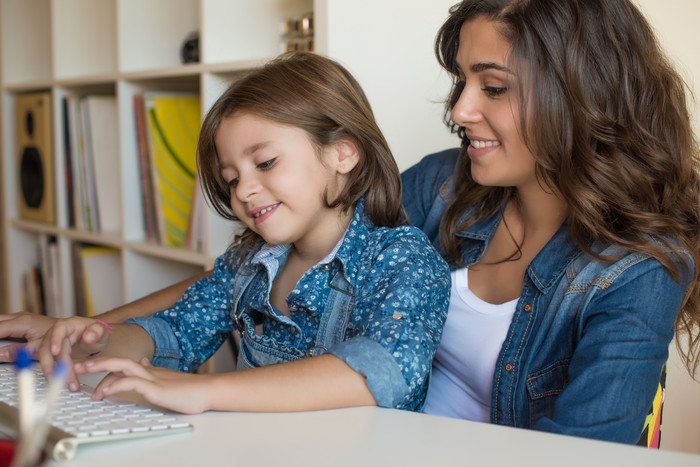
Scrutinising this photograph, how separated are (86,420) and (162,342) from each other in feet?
1.71

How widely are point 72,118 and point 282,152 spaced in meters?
1.46

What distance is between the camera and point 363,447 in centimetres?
63

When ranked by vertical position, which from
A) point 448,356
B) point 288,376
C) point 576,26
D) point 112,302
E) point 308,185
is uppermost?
point 576,26

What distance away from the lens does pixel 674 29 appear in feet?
5.24

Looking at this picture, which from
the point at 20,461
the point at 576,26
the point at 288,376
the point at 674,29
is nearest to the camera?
the point at 20,461

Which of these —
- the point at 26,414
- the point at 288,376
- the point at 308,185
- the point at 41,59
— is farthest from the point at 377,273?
the point at 41,59

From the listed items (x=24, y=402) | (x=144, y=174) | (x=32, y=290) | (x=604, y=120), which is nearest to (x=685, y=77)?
(x=604, y=120)

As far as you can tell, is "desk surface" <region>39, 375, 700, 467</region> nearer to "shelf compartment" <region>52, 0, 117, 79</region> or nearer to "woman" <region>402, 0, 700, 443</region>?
"woman" <region>402, 0, 700, 443</region>

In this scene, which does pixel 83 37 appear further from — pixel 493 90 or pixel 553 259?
pixel 553 259

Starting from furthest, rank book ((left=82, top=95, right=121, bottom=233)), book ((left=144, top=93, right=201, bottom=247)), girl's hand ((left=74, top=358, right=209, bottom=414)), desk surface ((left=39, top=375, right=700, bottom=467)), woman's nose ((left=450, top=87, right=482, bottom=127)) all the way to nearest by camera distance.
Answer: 1. book ((left=82, top=95, right=121, bottom=233))
2. book ((left=144, top=93, right=201, bottom=247))
3. woman's nose ((left=450, top=87, right=482, bottom=127))
4. girl's hand ((left=74, top=358, right=209, bottom=414))
5. desk surface ((left=39, top=375, right=700, bottom=467))

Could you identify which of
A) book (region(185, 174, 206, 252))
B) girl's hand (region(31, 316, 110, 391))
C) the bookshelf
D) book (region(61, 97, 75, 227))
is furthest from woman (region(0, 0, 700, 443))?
book (region(61, 97, 75, 227))

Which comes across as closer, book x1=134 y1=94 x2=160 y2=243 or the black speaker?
book x1=134 y1=94 x2=160 y2=243

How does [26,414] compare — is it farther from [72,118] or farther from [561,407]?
[72,118]

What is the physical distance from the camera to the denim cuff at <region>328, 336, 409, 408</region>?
81cm
